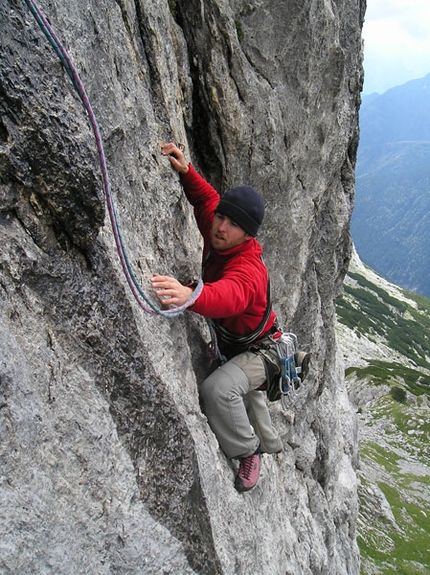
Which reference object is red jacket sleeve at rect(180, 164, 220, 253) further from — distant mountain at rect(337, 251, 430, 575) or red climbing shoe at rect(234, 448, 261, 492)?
distant mountain at rect(337, 251, 430, 575)

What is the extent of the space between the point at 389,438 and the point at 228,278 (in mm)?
78167

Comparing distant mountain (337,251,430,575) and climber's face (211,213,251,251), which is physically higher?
climber's face (211,213,251,251)

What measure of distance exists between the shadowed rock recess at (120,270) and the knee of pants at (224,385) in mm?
367

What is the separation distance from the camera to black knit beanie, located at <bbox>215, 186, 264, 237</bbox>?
799cm

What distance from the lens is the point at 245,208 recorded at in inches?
315

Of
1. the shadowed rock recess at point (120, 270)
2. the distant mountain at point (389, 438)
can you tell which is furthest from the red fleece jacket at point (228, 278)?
the distant mountain at point (389, 438)

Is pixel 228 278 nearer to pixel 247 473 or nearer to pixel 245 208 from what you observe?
pixel 245 208

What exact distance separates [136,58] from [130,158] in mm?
2041

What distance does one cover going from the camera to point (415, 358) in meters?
149

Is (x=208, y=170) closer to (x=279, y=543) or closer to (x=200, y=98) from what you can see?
(x=200, y=98)

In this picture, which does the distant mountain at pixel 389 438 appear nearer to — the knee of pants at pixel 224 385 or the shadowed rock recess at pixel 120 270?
the shadowed rock recess at pixel 120 270

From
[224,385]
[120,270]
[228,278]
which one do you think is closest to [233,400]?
[224,385]

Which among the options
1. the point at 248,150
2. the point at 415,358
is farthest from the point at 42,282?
the point at 415,358

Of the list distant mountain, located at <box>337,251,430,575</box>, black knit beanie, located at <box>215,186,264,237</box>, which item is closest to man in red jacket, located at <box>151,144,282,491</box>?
black knit beanie, located at <box>215,186,264,237</box>
